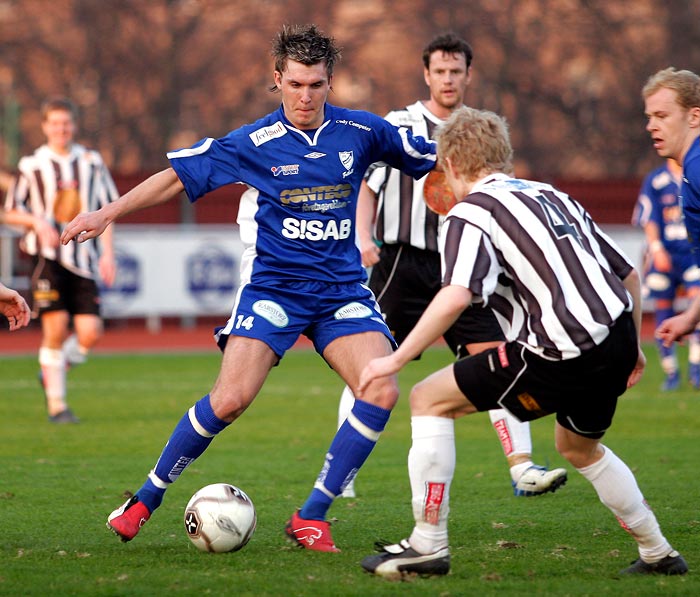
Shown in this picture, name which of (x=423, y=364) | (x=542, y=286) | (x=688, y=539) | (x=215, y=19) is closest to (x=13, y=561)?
(x=542, y=286)

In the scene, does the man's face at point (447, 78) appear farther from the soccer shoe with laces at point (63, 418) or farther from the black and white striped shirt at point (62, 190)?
the soccer shoe with laces at point (63, 418)

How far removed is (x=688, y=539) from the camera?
552 cm

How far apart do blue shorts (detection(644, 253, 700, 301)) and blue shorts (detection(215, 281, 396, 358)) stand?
709 cm

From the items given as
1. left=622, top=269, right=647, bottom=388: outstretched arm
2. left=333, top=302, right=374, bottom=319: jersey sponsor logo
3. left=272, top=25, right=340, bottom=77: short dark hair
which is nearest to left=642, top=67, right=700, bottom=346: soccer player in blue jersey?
left=622, top=269, right=647, bottom=388: outstretched arm

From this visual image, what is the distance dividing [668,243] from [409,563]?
8.05 metres

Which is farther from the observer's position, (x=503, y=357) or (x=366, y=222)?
(x=366, y=222)

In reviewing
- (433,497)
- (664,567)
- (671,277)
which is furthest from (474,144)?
(671,277)

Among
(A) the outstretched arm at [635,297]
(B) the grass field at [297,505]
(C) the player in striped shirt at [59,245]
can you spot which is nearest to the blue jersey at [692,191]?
(A) the outstretched arm at [635,297]

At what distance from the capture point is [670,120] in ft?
18.5

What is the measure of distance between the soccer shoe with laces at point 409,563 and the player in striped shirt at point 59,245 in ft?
18.3

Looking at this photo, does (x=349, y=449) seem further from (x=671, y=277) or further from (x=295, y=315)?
(x=671, y=277)

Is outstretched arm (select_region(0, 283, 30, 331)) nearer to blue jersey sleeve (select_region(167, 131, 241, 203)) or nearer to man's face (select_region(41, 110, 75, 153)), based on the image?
blue jersey sleeve (select_region(167, 131, 241, 203))

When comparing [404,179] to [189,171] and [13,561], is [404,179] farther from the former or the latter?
[13,561]

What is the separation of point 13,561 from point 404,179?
10.3 ft
